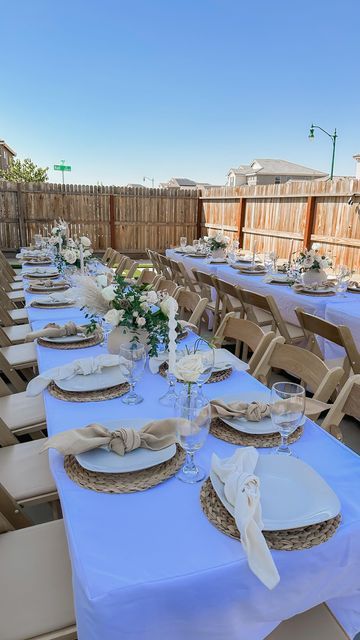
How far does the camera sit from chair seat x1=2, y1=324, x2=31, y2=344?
12.5ft

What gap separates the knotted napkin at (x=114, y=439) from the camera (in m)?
1.28

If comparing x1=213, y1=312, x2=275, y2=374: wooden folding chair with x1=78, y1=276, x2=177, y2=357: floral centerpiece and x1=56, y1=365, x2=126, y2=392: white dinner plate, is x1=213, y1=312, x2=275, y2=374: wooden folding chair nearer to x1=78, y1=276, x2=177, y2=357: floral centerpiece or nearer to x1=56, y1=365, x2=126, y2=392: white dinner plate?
x1=78, y1=276, x2=177, y2=357: floral centerpiece

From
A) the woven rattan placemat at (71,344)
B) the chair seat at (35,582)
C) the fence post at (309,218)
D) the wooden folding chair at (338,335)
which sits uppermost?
the fence post at (309,218)

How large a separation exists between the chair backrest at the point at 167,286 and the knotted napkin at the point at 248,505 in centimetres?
277

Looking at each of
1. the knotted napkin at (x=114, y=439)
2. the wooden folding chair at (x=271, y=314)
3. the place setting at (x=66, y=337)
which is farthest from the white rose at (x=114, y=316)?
the wooden folding chair at (x=271, y=314)

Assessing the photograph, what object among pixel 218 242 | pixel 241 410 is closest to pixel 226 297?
pixel 218 242

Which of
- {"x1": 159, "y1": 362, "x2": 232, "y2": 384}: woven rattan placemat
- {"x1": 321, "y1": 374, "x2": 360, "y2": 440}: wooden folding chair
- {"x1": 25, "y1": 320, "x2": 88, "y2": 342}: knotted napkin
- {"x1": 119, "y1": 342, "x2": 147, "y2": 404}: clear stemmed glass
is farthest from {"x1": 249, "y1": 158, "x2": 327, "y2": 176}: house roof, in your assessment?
{"x1": 119, "y1": 342, "x2": 147, "y2": 404}: clear stemmed glass

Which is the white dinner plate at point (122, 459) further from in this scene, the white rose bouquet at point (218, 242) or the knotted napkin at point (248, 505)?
the white rose bouquet at point (218, 242)

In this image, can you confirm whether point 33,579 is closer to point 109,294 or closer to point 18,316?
point 109,294

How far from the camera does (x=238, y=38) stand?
18125mm

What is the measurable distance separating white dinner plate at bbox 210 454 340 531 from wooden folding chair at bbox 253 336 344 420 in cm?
72

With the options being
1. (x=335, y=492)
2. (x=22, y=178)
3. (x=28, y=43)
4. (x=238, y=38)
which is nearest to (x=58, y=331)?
(x=335, y=492)

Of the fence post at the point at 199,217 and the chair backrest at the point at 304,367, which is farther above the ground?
the fence post at the point at 199,217

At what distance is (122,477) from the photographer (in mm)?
1228
